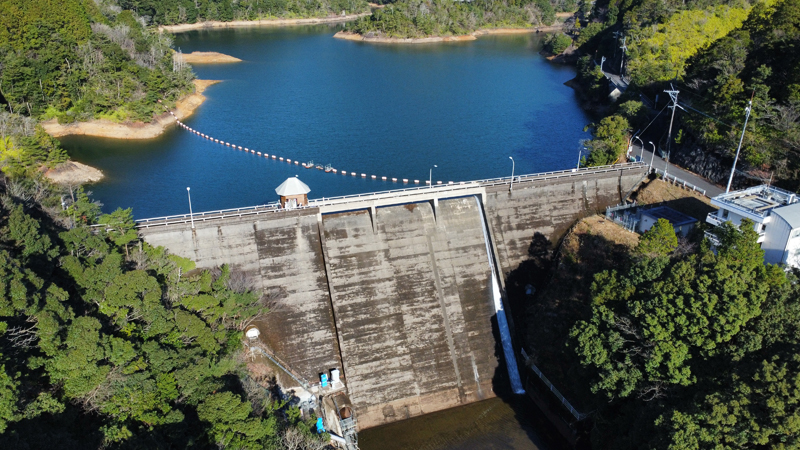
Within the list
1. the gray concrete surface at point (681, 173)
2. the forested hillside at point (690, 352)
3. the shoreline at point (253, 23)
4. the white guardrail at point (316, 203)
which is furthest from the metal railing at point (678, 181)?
the shoreline at point (253, 23)

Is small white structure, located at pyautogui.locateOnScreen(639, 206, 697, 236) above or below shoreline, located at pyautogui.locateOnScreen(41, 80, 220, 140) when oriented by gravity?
below

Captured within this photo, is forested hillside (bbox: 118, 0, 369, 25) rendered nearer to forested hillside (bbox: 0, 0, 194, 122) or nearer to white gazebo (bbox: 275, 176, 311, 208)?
forested hillside (bbox: 0, 0, 194, 122)

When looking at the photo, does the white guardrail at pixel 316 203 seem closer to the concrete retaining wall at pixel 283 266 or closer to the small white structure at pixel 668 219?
the concrete retaining wall at pixel 283 266

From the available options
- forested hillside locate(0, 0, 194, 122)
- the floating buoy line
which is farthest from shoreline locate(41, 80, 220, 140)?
the floating buoy line

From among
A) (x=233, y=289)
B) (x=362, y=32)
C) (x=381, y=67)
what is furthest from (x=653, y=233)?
(x=362, y=32)

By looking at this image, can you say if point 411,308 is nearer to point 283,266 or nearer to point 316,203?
point 283,266

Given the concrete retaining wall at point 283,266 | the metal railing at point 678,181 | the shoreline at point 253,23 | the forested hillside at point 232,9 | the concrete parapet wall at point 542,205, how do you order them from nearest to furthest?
the concrete retaining wall at point 283,266
the concrete parapet wall at point 542,205
the metal railing at point 678,181
the forested hillside at point 232,9
the shoreline at point 253,23

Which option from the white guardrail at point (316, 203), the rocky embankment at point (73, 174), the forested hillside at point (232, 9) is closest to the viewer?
the white guardrail at point (316, 203)
